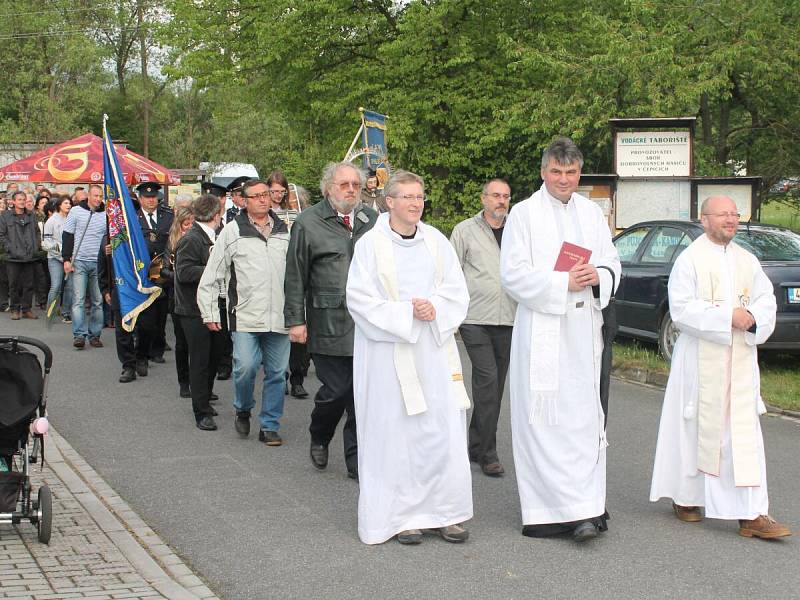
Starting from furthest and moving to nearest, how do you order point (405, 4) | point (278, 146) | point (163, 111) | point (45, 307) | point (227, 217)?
point (163, 111), point (278, 146), point (405, 4), point (45, 307), point (227, 217)

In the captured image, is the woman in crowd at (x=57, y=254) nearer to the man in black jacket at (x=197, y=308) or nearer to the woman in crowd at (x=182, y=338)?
the woman in crowd at (x=182, y=338)

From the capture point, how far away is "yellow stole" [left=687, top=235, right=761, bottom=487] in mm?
6371

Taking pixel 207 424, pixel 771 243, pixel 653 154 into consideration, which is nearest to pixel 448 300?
pixel 207 424

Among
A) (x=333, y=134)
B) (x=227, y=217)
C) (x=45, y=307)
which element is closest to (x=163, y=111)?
(x=333, y=134)

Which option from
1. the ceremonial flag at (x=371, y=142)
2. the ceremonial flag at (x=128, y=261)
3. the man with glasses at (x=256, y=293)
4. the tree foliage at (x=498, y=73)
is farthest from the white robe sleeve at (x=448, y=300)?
the tree foliage at (x=498, y=73)

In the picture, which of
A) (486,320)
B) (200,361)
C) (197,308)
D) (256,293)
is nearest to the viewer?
(486,320)

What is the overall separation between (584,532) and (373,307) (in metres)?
1.60

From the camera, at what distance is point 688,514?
6.56 meters

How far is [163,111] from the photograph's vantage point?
6131 cm

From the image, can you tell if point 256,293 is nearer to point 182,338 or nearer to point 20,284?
point 182,338

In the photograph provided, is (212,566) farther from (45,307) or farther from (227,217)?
(45,307)

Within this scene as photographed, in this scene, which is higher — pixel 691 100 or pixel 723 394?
pixel 691 100

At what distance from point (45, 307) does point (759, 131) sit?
13.5 metres

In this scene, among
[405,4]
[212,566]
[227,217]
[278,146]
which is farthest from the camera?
[278,146]
